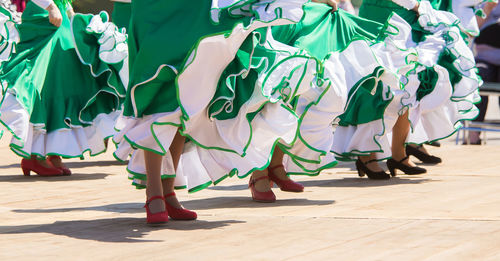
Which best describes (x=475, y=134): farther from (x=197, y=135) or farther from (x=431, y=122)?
(x=197, y=135)

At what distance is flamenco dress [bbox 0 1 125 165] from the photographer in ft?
22.7

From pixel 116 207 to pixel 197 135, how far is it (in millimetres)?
1075

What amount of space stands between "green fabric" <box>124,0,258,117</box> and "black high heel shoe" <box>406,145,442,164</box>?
3.81 m

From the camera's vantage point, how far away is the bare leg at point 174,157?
472 cm

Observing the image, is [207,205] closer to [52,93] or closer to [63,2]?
[52,93]

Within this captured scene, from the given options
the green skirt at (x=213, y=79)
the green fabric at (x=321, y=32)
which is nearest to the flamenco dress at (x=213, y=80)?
the green skirt at (x=213, y=79)

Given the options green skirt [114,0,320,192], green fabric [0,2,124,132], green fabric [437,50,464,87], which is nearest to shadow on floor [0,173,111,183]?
green fabric [0,2,124,132]

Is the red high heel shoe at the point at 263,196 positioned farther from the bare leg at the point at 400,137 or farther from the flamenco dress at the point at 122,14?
the flamenco dress at the point at 122,14

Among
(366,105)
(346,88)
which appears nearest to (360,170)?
(366,105)

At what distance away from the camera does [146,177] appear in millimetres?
4695

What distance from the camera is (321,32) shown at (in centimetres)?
583

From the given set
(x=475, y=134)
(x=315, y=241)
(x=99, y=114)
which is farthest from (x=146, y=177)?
(x=475, y=134)

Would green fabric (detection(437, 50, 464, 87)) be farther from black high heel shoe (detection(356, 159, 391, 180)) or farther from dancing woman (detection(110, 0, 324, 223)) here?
dancing woman (detection(110, 0, 324, 223))

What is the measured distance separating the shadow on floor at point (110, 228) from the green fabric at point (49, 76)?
8.12 ft
